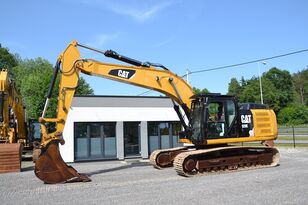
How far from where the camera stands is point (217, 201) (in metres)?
8.01

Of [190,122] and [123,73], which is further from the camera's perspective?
[190,122]

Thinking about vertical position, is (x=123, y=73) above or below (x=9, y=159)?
above

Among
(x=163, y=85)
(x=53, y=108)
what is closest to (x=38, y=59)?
(x=53, y=108)

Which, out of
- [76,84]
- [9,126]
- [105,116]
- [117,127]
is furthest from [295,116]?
[76,84]

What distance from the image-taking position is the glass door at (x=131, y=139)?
2095 centimetres

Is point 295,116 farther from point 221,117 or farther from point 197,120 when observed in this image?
point 197,120

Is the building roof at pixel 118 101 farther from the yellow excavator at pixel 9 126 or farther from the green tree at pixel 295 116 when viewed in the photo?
the green tree at pixel 295 116

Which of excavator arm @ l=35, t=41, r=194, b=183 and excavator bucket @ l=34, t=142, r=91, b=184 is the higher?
excavator arm @ l=35, t=41, r=194, b=183

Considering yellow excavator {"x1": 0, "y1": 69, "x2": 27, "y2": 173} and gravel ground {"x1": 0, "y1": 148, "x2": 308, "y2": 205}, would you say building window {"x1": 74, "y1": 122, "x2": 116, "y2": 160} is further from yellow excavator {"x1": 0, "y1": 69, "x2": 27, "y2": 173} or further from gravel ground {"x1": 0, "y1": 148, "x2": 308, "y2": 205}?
gravel ground {"x1": 0, "y1": 148, "x2": 308, "y2": 205}

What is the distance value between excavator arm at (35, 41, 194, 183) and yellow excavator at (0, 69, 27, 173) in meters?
4.76

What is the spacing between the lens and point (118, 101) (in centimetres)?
2084

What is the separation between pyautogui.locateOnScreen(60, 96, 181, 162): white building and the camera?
19844 mm

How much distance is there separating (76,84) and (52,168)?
298 cm

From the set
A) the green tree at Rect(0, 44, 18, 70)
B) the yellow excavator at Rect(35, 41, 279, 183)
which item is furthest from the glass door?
the green tree at Rect(0, 44, 18, 70)
